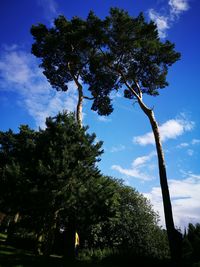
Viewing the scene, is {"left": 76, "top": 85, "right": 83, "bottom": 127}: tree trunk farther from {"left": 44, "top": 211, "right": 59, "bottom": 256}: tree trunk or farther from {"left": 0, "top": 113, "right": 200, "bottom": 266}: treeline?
{"left": 44, "top": 211, "right": 59, "bottom": 256}: tree trunk

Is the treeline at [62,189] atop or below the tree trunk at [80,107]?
below

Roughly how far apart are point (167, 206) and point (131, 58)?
11305 mm

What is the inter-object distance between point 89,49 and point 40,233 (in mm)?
13828

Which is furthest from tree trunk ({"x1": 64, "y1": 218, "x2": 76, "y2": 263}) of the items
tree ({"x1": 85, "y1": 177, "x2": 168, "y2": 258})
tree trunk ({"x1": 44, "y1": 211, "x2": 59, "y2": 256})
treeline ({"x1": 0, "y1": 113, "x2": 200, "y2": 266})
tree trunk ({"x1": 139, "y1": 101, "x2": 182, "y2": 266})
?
tree trunk ({"x1": 139, "y1": 101, "x2": 182, "y2": 266})

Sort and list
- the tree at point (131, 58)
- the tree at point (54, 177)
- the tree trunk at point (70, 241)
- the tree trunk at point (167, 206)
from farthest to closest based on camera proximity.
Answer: the tree at point (131, 58) → the tree trunk at point (70, 241) → the tree at point (54, 177) → the tree trunk at point (167, 206)

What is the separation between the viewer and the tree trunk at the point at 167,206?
39.8ft

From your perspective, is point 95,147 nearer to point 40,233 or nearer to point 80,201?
point 80,201

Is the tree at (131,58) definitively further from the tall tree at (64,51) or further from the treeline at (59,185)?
the treeline at (59,185)

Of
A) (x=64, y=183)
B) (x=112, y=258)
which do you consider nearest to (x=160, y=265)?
(x=112, y=258)

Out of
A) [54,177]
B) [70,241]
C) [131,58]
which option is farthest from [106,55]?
[70,241]

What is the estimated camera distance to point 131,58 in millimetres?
19406

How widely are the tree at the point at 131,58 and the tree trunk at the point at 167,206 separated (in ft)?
1.55

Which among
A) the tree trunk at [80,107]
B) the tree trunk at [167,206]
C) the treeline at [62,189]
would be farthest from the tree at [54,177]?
the tree trunk at [167,206]

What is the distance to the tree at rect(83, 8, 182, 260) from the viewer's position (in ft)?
59.8
